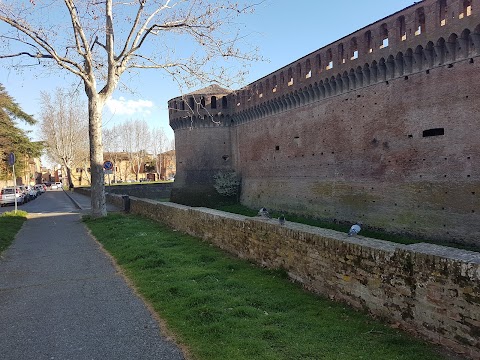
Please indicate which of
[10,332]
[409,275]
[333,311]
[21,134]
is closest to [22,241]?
[10,332]

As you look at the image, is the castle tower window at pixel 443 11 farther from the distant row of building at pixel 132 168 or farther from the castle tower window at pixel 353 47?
the distant row of building at pixel 132 168

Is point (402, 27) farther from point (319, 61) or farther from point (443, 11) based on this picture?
point (319, 61)

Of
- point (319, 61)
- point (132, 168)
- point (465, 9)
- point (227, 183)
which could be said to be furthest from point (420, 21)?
point (132, 168)

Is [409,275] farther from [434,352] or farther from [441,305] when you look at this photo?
[434,352]

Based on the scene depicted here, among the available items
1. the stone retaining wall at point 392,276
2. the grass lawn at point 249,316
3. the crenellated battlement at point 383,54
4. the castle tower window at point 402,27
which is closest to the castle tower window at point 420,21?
the crenellated battlement at point 383,54

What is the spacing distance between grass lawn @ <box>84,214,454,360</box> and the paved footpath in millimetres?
328

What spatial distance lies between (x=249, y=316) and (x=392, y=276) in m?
1.73

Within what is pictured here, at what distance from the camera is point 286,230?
21.8 ft

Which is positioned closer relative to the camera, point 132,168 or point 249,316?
point 249,316

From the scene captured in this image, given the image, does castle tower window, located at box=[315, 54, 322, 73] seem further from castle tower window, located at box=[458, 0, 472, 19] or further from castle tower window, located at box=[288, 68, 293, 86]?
castle tower window, located at box=[458, 0, 472, 19]

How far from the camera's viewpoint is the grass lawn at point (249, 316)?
3.94 m

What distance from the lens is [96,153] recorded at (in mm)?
16094

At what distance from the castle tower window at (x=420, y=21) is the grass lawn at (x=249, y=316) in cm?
1125

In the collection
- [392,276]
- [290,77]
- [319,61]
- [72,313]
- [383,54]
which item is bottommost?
[72,313]
